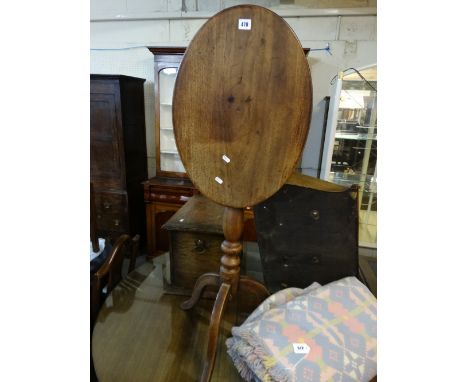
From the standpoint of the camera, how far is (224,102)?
2.04 feet

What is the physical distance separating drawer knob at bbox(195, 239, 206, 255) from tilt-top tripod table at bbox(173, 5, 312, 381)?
27cm

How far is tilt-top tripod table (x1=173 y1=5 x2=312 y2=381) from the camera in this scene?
1.90 feet

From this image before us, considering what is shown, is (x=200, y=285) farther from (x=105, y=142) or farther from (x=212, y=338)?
(x=105, y=142)

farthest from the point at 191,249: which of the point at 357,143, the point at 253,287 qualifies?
the point at 357,143

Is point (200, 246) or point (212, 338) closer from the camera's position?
point (212, 338)

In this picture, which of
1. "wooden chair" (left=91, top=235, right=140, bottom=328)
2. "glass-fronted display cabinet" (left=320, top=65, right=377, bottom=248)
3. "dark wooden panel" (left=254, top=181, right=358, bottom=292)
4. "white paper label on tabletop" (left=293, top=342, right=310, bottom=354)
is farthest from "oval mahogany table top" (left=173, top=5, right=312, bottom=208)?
"glass-fronted display cabinet" (left=320, top=65, right=377, bottom=248)

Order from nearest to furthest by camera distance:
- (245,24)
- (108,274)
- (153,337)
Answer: (245,24)
(153,337)
(108,274)

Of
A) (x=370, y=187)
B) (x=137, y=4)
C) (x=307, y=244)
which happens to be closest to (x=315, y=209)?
(x=307, y=244)

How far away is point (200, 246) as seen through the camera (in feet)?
3.14

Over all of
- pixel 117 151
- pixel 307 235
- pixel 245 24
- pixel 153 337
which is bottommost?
pixel 153 337

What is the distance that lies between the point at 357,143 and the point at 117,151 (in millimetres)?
1815

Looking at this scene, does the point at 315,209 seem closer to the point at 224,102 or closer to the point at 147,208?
the point at 224,102
